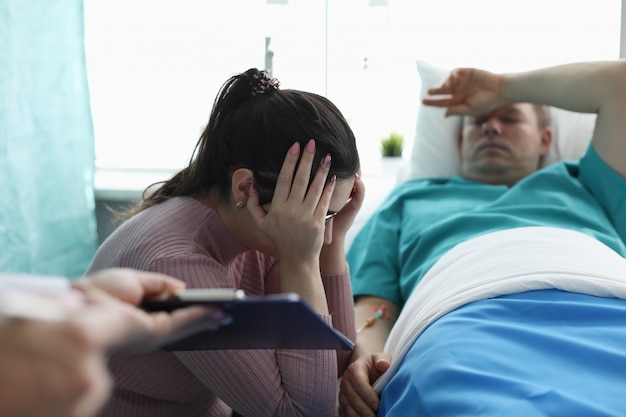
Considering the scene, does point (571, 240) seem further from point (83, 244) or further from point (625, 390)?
point (83, 244)

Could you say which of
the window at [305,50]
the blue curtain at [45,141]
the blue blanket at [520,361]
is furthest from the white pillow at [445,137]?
the blue curtain at [45,141]

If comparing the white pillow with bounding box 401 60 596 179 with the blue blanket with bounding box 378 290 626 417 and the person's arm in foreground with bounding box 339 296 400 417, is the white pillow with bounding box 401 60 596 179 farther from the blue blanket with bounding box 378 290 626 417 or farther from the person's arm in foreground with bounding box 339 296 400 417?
the blue blanket with bounding box 378 290 626 417

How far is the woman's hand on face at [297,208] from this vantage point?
3.41 feet

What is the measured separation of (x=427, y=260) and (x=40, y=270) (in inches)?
60.9

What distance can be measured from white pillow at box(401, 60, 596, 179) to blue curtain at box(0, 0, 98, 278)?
4.27 ft

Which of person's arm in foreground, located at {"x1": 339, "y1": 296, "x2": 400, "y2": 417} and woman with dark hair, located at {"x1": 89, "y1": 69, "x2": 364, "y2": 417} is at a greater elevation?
woman with dark hair, located at {"x1": 89, "y1": 69, "x2": 364, "y2": 417}

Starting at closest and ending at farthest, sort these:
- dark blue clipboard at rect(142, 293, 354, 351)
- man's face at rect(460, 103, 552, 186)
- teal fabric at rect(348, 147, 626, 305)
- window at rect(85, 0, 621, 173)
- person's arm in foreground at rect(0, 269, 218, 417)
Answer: person's arm in foreground at rect(0, 269, 218, 417) < dark blue clipboard at rect(142, 293, 354, 351) < teal fabric at rect(348, 147, 626, 305) < man's face at rect(460, 103, 552, 186) < window at rect(85, 0, 621, 173)

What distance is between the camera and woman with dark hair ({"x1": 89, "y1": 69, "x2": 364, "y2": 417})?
101cm

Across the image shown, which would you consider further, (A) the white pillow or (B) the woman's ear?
(A) the white pillow

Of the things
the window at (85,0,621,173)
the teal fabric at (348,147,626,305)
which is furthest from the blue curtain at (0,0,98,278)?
the teal fabric at (348,147,626,305)

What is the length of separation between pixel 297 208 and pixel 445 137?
123 centimetres

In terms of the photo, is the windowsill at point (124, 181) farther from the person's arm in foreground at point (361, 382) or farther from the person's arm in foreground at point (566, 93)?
the person's arm in foreground at point (361, 382)

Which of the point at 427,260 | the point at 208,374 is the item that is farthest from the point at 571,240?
the point at 208,374

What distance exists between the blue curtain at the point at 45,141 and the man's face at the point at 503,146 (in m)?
1.50
